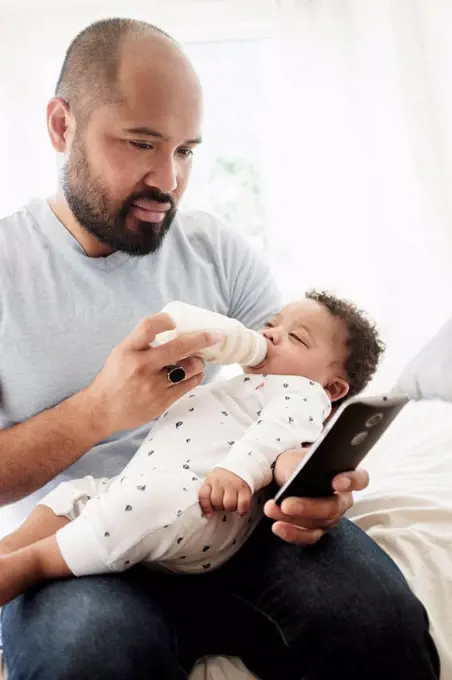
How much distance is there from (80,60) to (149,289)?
466 millimetres

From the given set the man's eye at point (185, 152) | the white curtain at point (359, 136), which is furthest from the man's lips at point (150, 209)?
the white curtain at point (359, 136)

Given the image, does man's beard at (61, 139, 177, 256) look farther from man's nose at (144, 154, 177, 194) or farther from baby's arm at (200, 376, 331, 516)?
baby's arm at (200, 376, 331, 516)

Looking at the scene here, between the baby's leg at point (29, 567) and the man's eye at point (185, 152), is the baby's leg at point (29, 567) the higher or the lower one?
the lower one

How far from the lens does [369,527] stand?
114 cm

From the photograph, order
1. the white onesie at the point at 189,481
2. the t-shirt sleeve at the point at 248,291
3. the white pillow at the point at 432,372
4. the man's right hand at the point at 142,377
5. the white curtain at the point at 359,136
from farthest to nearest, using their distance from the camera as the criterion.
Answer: the white curtain at the point at 359,136 → the white pillow at the point at 432,372 → the t-shirt sleeve at the point at 248,291 → the man's right hand at the point at 142,377 → the white onesie at the point at 189,481

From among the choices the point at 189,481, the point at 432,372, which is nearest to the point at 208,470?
the point at 189,481

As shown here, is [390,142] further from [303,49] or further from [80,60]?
[80,60]

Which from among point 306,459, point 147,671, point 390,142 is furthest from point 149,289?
point 390,142

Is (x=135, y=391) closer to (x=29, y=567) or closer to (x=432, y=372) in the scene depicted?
(x=29, y=567)

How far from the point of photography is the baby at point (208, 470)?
2.90ft

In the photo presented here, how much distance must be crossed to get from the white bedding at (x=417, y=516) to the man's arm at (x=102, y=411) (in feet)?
1.22

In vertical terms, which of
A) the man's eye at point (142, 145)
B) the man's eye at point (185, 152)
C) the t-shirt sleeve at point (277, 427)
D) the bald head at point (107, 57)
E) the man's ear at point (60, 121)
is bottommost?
the t-shirt sleeve at point (277, 427)

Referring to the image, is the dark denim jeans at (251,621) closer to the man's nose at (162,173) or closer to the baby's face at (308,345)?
the baby's face at (308,345)

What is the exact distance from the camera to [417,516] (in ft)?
3.73
